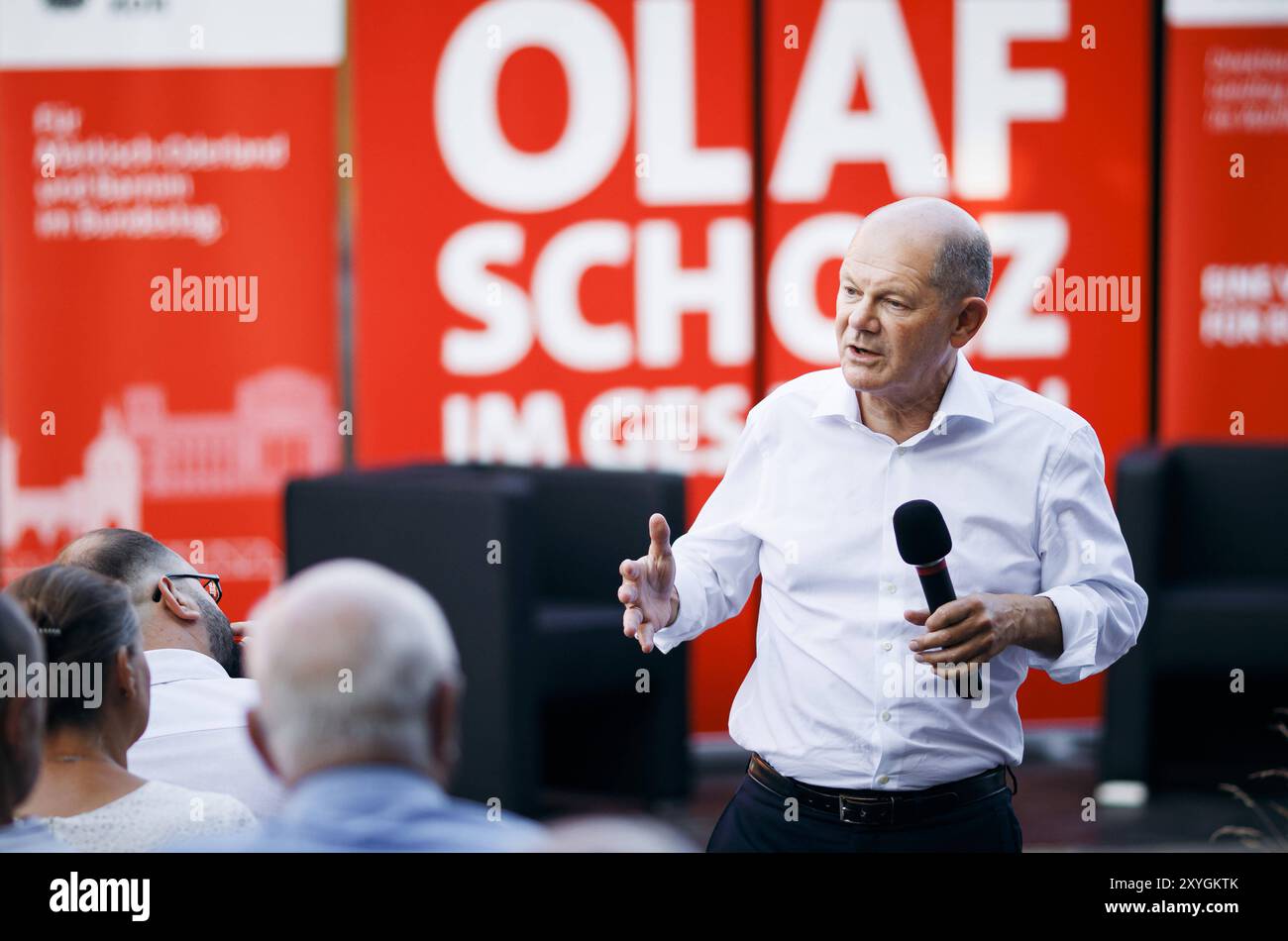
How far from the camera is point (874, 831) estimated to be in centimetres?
200

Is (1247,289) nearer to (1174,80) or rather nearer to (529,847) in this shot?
(1174,80)

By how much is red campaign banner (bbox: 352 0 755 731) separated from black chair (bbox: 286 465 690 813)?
0.38m

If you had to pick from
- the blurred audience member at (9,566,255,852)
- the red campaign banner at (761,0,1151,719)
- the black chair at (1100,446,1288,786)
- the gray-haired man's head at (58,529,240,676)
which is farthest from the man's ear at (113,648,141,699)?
the red campaign banner at (761,0,1151,719)

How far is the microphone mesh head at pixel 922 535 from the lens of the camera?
5.78 feet

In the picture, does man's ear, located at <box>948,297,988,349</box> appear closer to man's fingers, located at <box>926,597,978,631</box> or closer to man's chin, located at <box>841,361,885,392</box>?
man's chin, located at <box>841,361,885,392</box>

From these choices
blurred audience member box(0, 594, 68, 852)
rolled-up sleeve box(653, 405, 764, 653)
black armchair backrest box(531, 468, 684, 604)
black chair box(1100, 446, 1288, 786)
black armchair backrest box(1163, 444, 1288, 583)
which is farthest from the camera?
black armchair backrest box(1163, 444, 1288, 583)

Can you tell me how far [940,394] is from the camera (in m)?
2.06

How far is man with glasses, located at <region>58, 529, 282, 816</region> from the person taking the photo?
76.7 inches

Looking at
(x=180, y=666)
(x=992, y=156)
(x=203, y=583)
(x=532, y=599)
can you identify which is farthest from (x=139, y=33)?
(x=180, y=666)

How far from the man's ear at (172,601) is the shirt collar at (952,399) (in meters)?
0.89

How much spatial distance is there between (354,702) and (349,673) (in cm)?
3

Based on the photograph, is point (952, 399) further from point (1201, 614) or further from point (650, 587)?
point (1201, 614)
